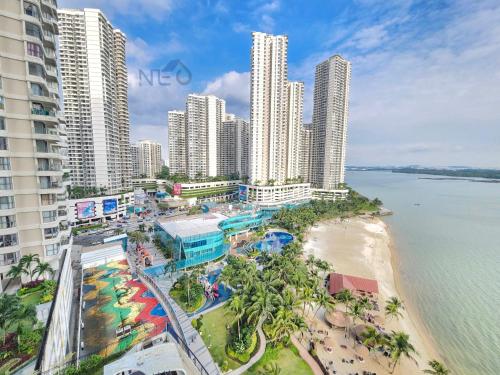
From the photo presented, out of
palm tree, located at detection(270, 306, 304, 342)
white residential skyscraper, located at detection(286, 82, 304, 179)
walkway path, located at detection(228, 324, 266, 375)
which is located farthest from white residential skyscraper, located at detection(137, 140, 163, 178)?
palm tree, located at detection(270, 306, 304, 342)

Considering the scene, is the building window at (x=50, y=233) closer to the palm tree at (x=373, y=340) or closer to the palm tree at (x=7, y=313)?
the palm tree at (x=7, y=313)

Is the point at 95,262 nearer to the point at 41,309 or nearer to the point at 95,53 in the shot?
the point at 41,309

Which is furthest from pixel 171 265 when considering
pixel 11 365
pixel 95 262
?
pixel 11 365

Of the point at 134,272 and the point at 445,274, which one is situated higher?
the point at 134,272

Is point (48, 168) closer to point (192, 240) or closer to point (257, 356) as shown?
point (192, 240)

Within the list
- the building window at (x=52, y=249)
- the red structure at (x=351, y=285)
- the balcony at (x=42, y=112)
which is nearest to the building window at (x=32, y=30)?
the balcony at (x=42, y=112)

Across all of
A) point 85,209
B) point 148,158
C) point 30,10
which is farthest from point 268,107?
point 148,158
